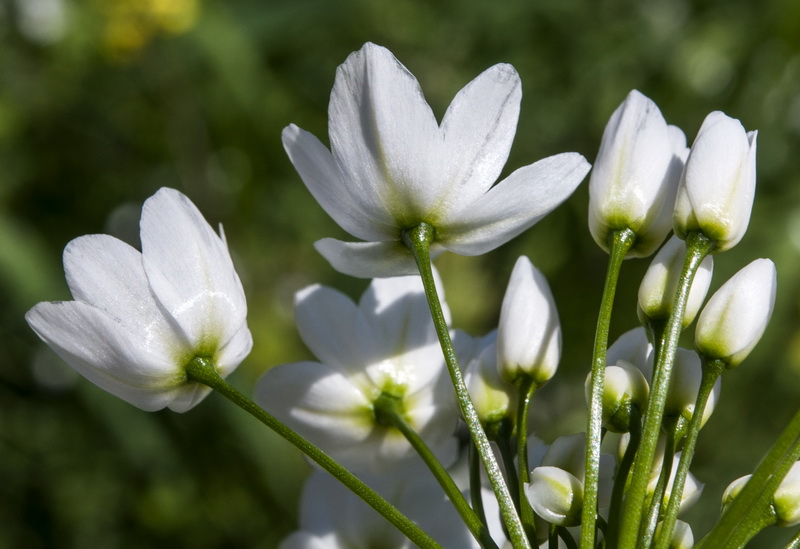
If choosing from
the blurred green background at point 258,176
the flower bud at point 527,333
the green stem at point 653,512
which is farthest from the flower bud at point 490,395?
the blurred green background at point 258,176

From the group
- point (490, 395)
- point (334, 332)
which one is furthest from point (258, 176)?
point (490, 395)

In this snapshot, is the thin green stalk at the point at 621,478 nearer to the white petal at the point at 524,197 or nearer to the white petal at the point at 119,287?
the white petal at the point at 524,197

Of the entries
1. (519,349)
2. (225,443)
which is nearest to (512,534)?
(519,349)

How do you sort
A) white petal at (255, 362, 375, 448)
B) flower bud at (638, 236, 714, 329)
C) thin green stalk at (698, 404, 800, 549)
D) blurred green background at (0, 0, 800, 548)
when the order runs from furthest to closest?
blurred green background at (0, 0, 800, 548) < white petal at (255, 362, 375, 448) < flower bud at (638, 236, 714, 329) < thin green stalk at (698, 404, 800, 549)

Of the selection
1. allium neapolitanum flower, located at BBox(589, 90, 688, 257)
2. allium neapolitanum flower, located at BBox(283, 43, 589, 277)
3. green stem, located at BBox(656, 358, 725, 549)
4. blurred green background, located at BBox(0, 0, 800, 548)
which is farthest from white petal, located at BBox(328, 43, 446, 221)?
blurred green background, located at BBox(0, 0, 800, 548)

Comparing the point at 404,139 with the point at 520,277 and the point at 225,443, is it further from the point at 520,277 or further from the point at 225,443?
the point at 225,443

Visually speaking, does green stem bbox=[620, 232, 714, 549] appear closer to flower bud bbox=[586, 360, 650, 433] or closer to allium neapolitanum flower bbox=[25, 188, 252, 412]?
flower bud bbox=[586, 360, 650, 433]

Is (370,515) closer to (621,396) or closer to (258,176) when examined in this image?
(621,396)
